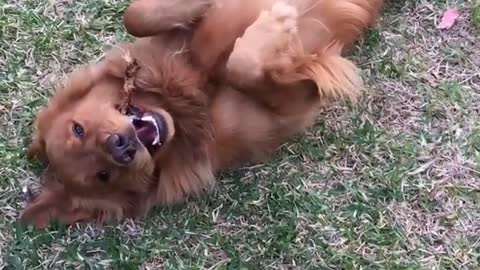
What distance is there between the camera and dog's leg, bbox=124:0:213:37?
138 inches

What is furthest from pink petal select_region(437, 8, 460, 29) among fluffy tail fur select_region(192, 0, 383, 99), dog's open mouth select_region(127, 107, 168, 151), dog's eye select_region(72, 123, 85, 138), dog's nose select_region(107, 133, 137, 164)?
dog's eye select_region(72, 123, 85, 138)

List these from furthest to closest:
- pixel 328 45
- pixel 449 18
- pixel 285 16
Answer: pixel 449 18 < pixel 328 45 < pixel 285 16

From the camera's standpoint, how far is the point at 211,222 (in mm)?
3605

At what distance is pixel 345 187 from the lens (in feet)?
11.9

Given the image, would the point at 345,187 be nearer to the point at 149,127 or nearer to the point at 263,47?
the point at 263,47

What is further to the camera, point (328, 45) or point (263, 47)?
point (328, 45)

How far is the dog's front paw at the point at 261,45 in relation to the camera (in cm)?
334

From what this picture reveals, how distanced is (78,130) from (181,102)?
0.42 metres

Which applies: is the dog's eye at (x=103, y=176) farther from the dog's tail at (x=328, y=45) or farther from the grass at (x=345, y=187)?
the dog's tail at (x=328, y=45)

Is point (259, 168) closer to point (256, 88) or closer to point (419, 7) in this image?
point (256, 88)

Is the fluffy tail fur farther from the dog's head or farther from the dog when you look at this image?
the dog's head

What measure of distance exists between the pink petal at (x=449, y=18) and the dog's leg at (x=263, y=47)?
971 millimetres

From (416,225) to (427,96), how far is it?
26.1 inches

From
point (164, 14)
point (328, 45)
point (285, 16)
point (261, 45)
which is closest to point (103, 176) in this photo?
point (164, 14)
